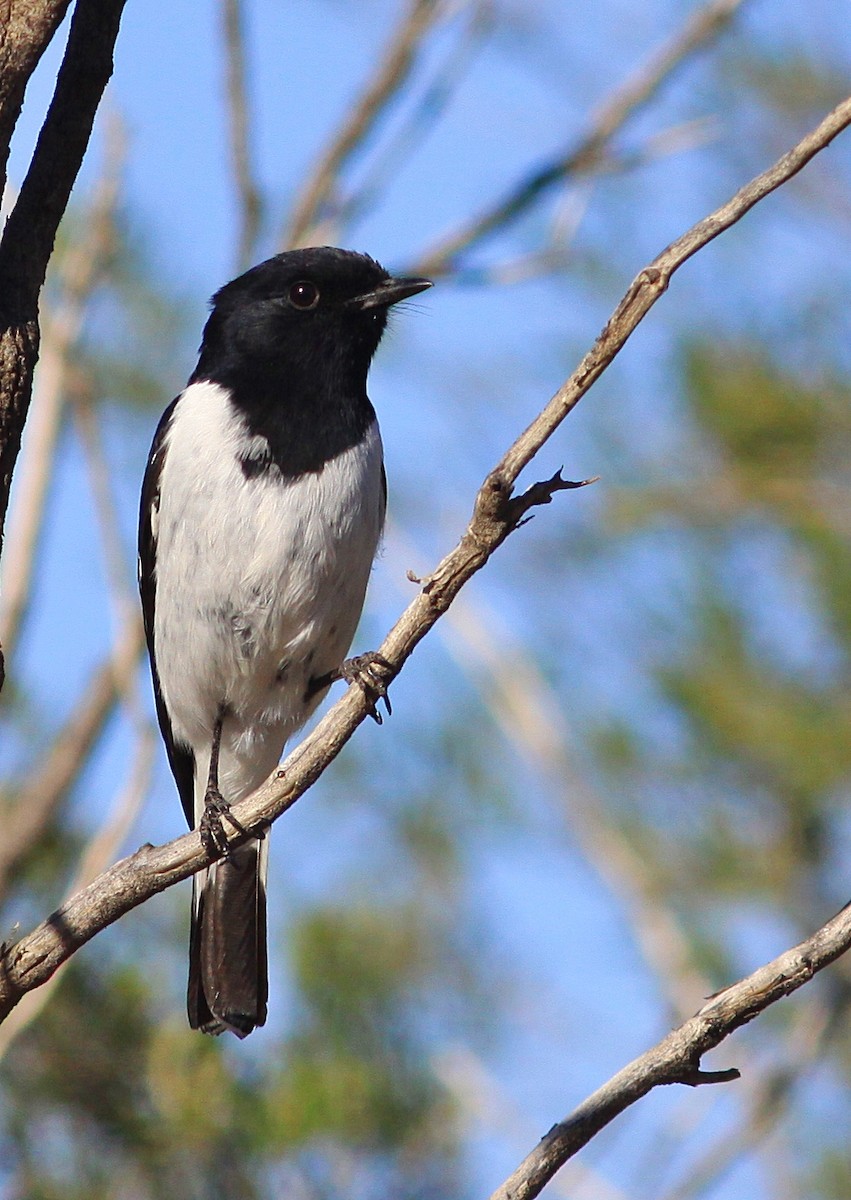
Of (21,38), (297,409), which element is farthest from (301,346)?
(21,38)

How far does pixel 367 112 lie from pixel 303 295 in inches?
54.2

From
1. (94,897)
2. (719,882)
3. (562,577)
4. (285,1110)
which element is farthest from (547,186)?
(94,897)

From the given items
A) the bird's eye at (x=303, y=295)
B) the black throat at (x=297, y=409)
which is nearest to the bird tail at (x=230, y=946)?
the black throat at (x=297, y=409)

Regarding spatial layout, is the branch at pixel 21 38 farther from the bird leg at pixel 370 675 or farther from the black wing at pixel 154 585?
the black wing at pixel 154 585

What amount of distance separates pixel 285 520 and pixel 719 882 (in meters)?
3.09

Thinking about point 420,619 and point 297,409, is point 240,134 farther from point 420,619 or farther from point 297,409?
point 420,619

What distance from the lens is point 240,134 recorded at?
5270 millimetres

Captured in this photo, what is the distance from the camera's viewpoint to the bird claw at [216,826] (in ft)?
9.27

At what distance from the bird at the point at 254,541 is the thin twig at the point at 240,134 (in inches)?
33.8

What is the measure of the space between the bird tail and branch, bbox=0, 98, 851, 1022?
1.08m

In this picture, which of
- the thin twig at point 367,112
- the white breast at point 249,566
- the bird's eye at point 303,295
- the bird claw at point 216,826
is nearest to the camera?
the bird claw at point 216,826

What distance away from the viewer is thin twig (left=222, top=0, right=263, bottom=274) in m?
5.12

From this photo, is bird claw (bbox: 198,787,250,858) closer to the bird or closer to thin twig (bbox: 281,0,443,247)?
the bird

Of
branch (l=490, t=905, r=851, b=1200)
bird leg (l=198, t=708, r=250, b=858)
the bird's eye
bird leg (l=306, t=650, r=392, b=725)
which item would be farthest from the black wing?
branch (l=490, t=905, r=851, b=1200)
